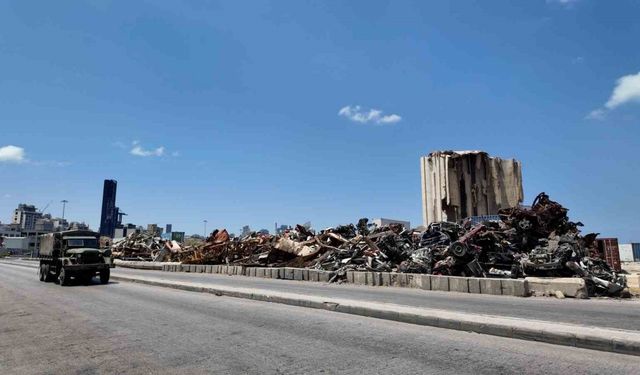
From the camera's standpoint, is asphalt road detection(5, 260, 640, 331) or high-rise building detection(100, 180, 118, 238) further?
high-rise building detection(100, 180, 118, 238)

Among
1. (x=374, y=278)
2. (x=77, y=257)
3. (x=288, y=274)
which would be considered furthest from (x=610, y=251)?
(x=77, y=257)

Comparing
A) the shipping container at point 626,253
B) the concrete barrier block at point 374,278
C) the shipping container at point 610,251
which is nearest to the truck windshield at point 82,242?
the concrete barrier block at point 374,278

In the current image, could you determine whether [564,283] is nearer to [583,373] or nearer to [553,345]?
[553,345]

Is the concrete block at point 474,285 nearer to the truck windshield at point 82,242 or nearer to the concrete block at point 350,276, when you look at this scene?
the concrete block at point 350,276

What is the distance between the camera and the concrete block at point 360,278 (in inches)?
872

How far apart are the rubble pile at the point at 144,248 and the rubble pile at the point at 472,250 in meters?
21.0

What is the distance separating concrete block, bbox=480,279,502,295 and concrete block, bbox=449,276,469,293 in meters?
0.62

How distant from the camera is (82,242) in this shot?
83.1 ft

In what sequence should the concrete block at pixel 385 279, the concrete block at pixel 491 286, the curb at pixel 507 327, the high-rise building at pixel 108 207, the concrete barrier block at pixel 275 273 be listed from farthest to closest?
the high-rise building at pixel 108 207
the concrete barrier block at pixel 275 273
the concrete block at pixel 385 279
the concrete block at pixel 491 286
the curb at pixel 507 327

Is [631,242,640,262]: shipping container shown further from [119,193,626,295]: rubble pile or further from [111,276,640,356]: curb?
[111,276,640,356]: curb

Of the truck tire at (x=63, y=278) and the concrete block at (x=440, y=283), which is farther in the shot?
the truck tire at (x=63, y=278)

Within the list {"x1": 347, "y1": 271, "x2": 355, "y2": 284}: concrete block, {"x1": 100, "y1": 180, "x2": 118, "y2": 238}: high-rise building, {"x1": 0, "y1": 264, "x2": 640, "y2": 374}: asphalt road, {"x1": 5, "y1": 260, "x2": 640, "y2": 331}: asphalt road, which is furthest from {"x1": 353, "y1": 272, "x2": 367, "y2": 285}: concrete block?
{"x1": 100, "y1": 180, "x2": 118, "y2": 238}: high-rise building

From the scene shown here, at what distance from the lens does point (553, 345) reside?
747 cm

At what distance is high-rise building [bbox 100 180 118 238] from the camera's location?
149 meters
